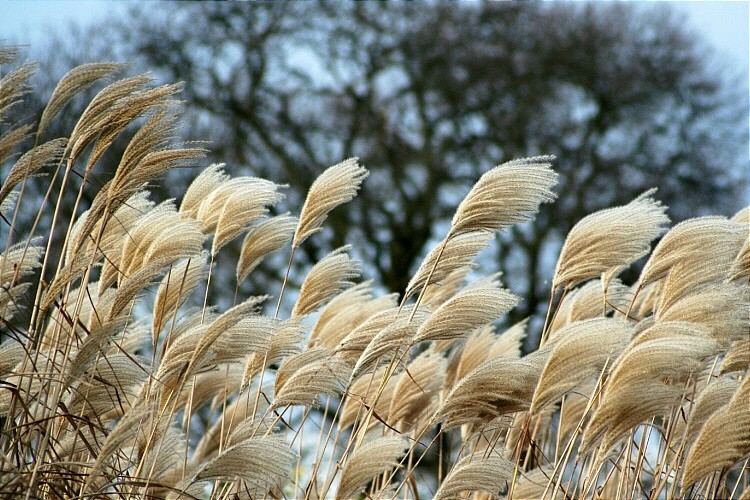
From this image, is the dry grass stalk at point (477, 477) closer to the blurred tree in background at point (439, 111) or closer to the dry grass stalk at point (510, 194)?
the dry grass stalk at point (510, 194)

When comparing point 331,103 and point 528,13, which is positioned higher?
point 528,13

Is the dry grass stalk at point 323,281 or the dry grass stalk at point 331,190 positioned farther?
the dry grass stalk at point 323,281

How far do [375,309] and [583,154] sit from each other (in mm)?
10288

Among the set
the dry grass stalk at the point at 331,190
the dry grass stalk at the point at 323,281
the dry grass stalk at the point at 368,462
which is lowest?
the dry grass stalk at the point at 368,462

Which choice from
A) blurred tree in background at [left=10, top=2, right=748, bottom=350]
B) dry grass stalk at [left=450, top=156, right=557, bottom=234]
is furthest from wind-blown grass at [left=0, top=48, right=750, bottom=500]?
blurred tree in background at [left=10, top=2, right=748, bottom=350]

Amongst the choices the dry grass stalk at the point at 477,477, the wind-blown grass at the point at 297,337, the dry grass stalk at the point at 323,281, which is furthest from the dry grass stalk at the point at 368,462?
the dry grass stalk at the point at 323,281

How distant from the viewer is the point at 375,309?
3498mm

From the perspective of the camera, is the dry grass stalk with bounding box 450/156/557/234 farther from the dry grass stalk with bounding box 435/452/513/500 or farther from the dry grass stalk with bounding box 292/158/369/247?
the dry grass stalk with bounding box 435/452/513/500

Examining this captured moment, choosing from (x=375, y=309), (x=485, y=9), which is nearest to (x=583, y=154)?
(x=485, y=9)

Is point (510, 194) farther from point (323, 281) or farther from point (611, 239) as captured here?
point (323, 281)

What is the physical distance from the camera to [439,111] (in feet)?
44.1

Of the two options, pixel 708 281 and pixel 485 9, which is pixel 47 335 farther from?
pixel 485 9

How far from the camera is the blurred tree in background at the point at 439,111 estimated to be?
12781 millimetres

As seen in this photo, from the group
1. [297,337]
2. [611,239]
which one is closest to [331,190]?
[297,337]
